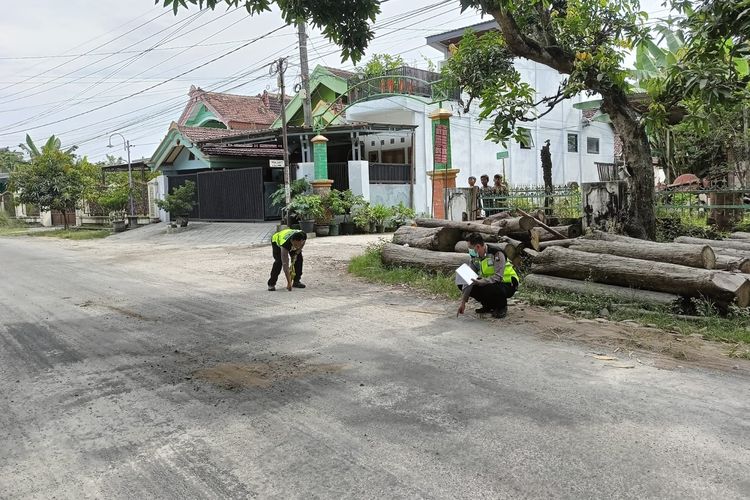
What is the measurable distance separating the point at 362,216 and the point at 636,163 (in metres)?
11.1

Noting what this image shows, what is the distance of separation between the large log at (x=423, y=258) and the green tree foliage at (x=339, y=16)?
11.6ft

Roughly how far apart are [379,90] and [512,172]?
708cm

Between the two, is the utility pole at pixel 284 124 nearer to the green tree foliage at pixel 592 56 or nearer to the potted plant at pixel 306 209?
A: the potted plant at pixel 306 209

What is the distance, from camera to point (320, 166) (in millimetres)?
19891

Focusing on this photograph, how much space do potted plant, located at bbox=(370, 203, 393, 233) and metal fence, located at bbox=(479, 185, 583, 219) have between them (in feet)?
23.2

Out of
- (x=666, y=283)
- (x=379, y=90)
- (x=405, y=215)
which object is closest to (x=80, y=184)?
(x=379, y=90)

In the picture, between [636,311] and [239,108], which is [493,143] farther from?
[239,108]

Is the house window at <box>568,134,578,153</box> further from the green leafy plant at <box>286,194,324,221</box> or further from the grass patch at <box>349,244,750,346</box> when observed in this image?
the grass patch at <box>349,244,750,346</box>

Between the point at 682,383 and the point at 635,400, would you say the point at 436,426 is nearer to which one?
the point at 635,400

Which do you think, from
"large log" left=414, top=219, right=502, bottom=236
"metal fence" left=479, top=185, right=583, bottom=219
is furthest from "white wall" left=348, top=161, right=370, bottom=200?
"large log" left=414, top=219, right=502, bottom=236

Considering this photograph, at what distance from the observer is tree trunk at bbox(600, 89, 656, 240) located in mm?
9562

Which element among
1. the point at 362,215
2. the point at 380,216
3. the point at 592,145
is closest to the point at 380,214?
the point at 380,216

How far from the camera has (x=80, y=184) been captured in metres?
28.6

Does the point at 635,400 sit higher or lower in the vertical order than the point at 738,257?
lower
